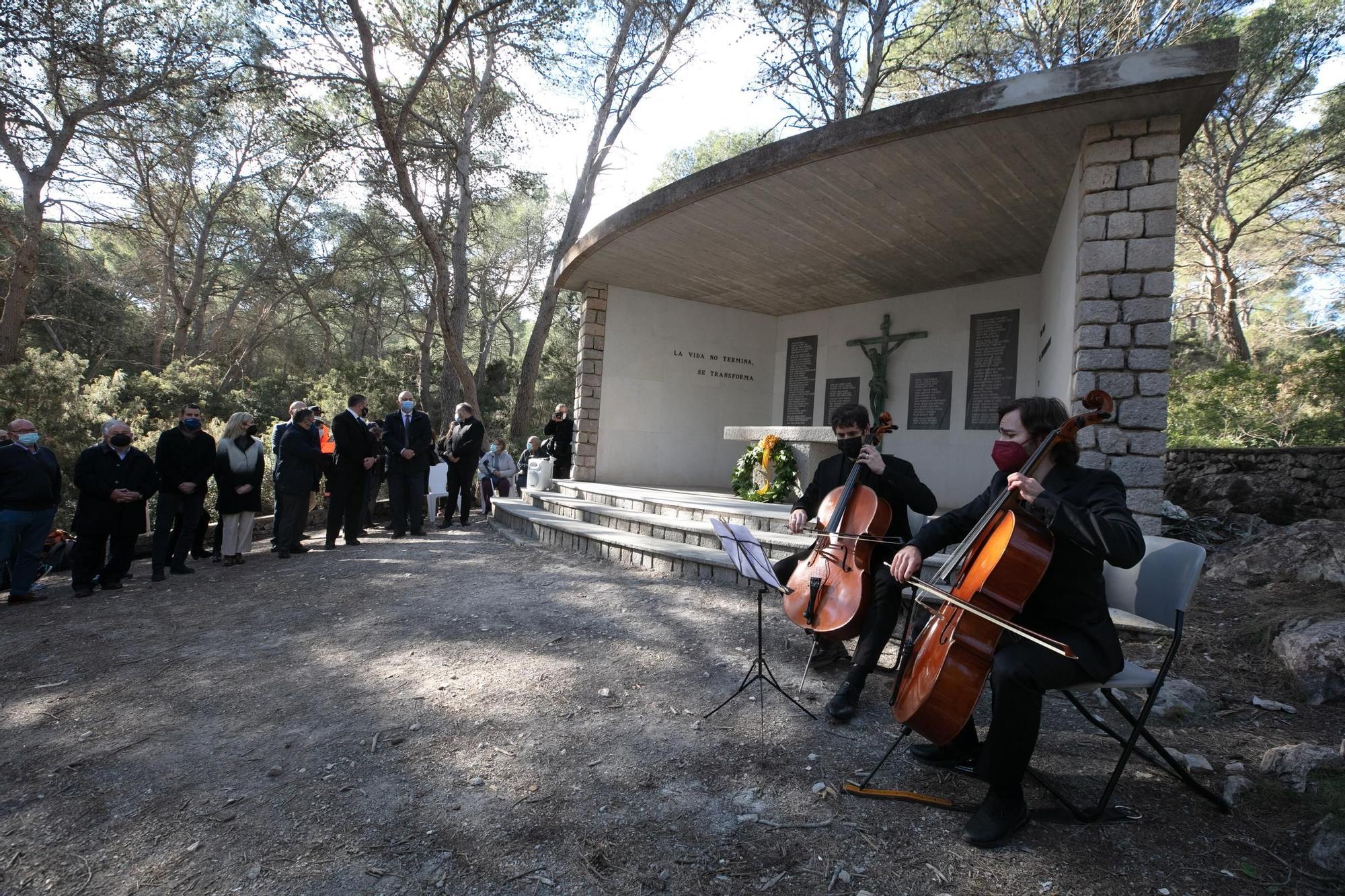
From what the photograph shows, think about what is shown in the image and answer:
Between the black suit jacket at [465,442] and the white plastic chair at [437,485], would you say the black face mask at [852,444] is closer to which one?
the black suit jacket at [465,442]

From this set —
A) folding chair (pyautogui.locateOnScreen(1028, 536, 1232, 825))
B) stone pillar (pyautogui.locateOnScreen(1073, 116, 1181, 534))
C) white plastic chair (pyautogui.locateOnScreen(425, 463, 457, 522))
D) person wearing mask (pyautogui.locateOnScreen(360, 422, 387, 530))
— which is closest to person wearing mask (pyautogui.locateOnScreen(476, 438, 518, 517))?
white plastic chair (pyautogui.locateOnScreen(425, 463, 457, 522))

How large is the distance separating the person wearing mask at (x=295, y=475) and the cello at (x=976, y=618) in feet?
19.7

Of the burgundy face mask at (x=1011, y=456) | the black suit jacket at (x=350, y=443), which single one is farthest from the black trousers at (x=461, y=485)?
the burgundy face mask at (x=1011, y=456)

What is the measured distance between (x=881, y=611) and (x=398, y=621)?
297 centimetres

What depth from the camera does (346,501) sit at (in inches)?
275

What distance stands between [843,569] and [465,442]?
19.6ft

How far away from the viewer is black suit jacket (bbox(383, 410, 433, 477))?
7.34m

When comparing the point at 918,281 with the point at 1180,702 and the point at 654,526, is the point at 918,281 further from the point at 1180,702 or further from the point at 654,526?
the point at 1180,702

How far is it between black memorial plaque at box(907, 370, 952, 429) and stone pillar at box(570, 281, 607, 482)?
425 centimetres

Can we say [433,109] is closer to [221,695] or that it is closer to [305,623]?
[305,623]

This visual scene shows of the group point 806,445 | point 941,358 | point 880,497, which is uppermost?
point 941,358

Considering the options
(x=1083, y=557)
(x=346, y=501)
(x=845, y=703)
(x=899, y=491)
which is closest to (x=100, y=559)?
(x=346, y=501)

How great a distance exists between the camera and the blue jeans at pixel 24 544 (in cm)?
471

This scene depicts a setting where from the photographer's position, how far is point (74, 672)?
11.2 ft
